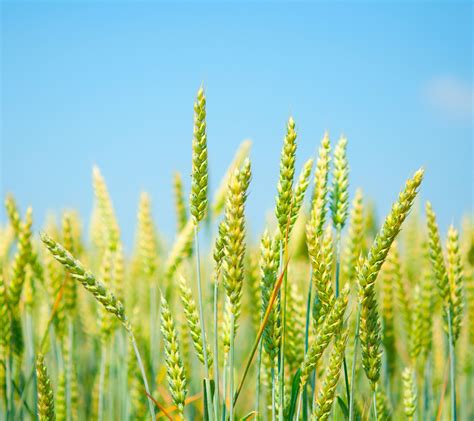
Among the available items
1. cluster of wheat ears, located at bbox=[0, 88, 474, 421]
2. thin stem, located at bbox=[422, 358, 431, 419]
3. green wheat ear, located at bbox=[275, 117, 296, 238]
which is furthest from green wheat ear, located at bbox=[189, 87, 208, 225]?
thin stem, located at bbox=[422, 358, 431, 419]

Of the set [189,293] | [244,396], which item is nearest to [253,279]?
[189,293]

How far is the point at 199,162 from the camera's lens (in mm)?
1129

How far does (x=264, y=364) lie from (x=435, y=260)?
51cm

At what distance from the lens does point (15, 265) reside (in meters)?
1.70

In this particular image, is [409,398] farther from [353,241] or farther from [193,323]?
[193,323]

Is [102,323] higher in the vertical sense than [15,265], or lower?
lower

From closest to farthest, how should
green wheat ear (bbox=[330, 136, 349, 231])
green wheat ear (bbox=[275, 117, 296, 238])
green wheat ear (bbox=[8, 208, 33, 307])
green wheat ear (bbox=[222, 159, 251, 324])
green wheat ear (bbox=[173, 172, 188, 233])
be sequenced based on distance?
green wheat ear (bbox=[222, 159, 251, 324]), green wheat ear (bbox=[275, 117, 296, 238]), green wheat ear (bbox=[330, 136, 349, 231]), green wheat ear (bbox=[8, 208, 33, 307]), green wheat ear (bbox=[173, 172, 188, 233])

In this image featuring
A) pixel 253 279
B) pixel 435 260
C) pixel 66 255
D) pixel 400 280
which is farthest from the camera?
pixel 400 280

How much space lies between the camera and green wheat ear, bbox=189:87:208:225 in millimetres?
1119

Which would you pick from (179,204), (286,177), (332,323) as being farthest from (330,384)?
(179,204)

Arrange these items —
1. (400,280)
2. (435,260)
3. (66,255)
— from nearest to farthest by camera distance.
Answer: (66,255), (435,260), (400,280)

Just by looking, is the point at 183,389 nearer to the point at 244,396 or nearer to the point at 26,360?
the point at 26,360

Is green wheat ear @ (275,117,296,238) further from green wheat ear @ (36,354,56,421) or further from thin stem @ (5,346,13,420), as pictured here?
thin stem @ (5,346,13,420)

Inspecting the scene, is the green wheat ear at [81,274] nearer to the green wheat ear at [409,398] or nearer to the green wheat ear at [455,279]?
the green wheat ear at [409,398]
